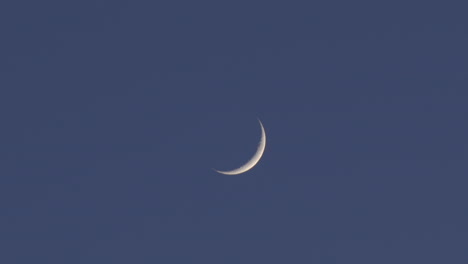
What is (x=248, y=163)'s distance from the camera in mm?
52375

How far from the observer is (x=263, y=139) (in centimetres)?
5497

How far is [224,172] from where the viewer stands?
2044 inches

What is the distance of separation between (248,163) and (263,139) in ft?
9.83

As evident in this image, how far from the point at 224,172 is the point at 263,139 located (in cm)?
408

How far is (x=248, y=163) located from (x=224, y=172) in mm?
1406
